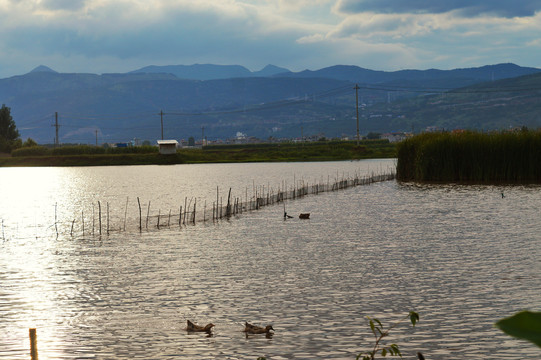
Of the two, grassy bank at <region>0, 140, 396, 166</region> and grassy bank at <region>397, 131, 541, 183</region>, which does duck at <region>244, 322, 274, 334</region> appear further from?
grassy bank at <region>0, 140, 396, 166</region>

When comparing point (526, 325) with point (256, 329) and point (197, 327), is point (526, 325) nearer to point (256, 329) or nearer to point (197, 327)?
point (256, 329)

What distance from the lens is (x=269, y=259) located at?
32.6 meters

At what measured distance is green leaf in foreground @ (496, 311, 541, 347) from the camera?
1.94 meters

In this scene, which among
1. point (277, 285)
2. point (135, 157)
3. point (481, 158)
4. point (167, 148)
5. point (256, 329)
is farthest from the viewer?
point (135, 157)

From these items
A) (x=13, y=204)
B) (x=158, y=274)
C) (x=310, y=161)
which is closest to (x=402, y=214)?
(x=158, y=274)

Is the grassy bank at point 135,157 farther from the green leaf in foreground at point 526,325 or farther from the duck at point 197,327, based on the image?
the green leaf in foreground at point 526,325

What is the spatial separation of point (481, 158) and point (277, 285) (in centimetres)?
5359

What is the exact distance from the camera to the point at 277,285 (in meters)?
25.8

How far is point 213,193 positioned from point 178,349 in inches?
2770

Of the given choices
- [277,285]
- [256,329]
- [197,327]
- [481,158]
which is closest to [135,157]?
[481,158]

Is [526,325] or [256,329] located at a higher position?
[526,325]

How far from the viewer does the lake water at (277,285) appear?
707 inches

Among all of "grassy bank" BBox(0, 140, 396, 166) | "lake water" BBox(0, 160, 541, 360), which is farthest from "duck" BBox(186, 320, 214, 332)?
"grassy bank" BBox(0, 140, 396, 166)

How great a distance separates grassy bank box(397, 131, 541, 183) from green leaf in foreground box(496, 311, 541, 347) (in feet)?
243
